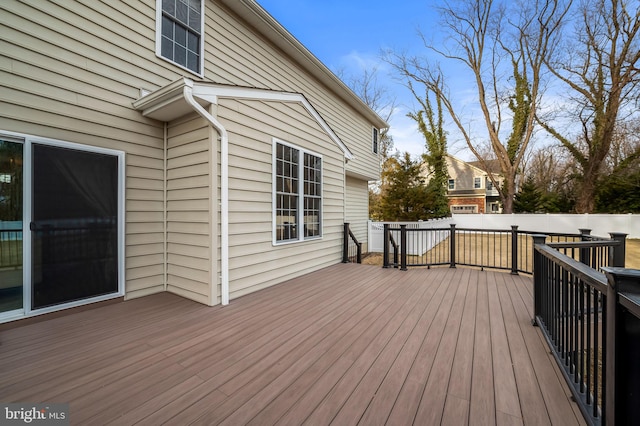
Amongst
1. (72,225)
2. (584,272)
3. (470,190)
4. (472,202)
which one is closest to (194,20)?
(72,225)

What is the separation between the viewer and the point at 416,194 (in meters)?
10.7

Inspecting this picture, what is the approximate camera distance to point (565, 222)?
14266 mm

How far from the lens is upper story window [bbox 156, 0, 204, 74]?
4.19 metres

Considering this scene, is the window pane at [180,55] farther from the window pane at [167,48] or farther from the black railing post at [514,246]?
the black railing post at [514,246]

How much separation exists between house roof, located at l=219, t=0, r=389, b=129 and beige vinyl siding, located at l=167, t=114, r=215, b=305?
288cm

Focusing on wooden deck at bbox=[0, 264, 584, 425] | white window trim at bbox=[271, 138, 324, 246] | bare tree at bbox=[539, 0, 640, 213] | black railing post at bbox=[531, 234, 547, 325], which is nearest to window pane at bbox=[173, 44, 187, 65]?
white window trim at bbox=[271, 138, 324, 246]

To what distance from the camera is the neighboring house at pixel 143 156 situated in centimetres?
297

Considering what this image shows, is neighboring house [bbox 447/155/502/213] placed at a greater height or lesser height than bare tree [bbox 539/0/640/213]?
lesser

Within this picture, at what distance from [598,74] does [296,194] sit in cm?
1725

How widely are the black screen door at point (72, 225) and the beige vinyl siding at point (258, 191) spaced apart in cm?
158

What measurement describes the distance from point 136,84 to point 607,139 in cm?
1950

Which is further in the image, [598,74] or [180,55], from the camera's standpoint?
[598,74]

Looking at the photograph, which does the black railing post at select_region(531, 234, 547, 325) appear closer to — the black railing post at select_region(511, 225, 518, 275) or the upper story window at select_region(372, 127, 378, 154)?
the black railing post at select_region(511, 225, 518, 275)

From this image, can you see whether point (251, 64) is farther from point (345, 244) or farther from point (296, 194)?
point (345, 244)
